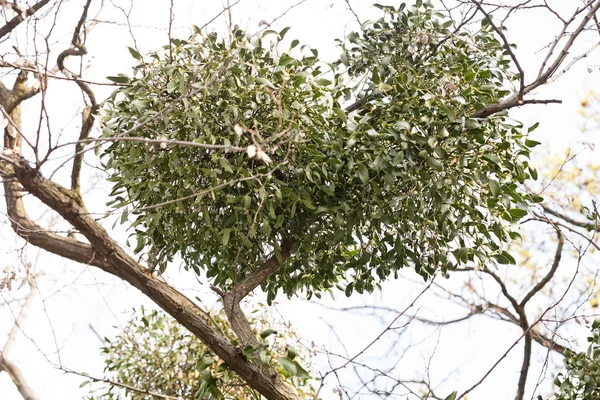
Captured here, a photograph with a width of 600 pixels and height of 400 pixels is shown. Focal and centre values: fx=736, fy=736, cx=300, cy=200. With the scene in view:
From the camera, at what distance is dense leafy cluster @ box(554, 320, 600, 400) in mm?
2070

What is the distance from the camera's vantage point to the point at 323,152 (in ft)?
6.17

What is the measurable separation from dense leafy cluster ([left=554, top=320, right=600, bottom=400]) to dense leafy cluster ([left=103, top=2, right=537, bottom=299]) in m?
0.39

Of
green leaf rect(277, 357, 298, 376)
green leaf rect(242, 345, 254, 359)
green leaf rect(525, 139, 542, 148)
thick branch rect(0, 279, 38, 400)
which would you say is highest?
thick branch rect(0, 279, 38, 400)

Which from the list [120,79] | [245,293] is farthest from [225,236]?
[120,79]

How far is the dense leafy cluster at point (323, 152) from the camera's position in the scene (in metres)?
1.78

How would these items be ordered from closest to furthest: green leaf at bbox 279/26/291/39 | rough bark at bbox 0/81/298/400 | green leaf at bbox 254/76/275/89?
1. green leaf at bbox 254/76/275/89
2. green leaf at bbox 279/26/291/39
3. rough bark at bbox 0/81/298/400

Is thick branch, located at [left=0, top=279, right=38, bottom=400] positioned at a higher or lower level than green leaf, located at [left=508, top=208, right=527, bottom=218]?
higher

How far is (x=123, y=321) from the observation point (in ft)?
10.2

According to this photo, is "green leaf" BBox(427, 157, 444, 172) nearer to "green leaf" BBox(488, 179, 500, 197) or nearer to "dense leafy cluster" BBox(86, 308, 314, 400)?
"green leaf" BBox(488, 179, 500, 197)

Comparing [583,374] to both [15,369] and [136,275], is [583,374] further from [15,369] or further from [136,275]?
[15,369]

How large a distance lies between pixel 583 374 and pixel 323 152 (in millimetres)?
992

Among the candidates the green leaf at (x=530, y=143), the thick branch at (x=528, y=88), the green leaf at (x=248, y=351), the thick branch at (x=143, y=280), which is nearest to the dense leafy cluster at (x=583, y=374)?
the green leaf at (x=530, y=143)

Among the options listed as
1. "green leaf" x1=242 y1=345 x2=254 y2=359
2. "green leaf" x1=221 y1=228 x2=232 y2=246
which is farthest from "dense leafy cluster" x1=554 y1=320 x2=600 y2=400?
"green leaf" x1=221 y1=228 x2=232 y2=246

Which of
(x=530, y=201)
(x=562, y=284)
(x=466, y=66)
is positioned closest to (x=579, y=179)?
(x=562, y=284)
